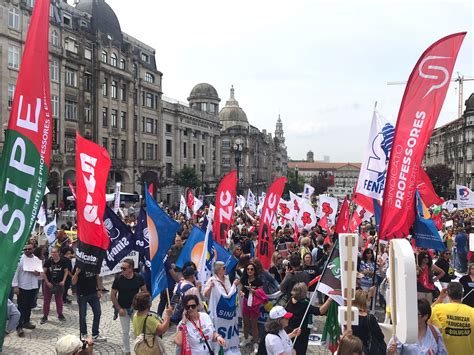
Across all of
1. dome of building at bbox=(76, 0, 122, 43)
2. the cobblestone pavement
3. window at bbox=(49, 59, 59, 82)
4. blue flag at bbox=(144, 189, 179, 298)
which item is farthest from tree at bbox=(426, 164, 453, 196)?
blue flag at bbox=(144, 189, 179, 298)

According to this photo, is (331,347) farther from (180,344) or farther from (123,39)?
(123,39)

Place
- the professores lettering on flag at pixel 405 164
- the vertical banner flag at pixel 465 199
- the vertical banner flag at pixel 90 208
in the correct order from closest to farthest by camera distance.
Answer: the professores lettering on flag at pixel 405 164, the vertical banner flag at pixel 90 208, the vertical banner flag at pixel 465 199

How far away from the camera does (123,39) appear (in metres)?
51.4

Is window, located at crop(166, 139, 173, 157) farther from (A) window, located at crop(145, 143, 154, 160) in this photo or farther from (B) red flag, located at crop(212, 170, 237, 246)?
(B) red flag, located at crop(212, 170, 237, 246)

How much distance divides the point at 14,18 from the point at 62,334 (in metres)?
32.2

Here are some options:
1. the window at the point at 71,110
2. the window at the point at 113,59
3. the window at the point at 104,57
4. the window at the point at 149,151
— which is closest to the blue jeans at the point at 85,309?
the window at the point at 71,110

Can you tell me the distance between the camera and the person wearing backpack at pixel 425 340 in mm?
4828

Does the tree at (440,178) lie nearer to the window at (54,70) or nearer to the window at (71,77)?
the window at (71,77)

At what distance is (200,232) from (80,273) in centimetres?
223

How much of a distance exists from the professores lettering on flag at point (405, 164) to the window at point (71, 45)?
1546 inches

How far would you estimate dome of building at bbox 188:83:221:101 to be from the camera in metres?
85.6

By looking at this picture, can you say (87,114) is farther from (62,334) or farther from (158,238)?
(158,238)

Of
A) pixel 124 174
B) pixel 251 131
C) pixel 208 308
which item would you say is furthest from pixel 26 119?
pixel 251 131

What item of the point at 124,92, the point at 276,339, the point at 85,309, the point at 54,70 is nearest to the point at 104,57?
the point at 124,92
